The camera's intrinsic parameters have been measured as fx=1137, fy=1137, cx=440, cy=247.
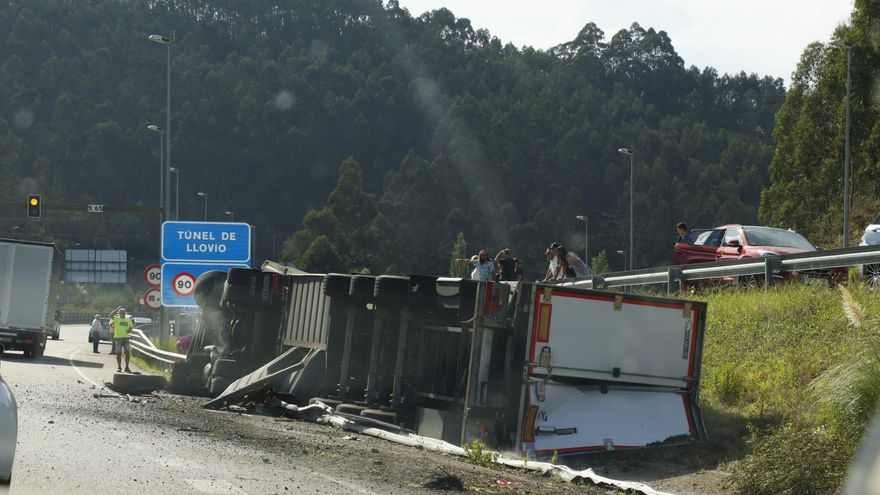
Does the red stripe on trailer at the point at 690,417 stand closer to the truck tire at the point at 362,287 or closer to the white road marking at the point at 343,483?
the truck tire at the point at 362,287

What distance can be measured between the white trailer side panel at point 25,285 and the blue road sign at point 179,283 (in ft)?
26.3

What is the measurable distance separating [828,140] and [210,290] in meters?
43.8

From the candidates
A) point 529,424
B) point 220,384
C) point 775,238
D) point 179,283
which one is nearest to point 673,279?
point 775,238

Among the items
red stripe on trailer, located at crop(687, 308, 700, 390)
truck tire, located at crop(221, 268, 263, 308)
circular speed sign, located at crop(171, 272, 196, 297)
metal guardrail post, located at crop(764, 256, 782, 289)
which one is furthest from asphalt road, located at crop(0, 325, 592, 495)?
circular speed sign, located at crop(171, 272, 196, 297)

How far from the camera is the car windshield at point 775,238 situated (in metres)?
23.5

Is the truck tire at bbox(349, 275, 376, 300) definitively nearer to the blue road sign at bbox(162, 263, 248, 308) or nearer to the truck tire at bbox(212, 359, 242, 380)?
the truck tire at bbox(212, 359, 242, 380)

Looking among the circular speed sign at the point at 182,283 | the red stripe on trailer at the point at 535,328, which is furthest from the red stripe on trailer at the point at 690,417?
the circular speed sign at the point at 182,283

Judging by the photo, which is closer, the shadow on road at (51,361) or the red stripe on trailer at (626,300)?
the red stripe on trailer at (626,300)

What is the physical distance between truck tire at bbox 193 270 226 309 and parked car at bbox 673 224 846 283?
9.88m

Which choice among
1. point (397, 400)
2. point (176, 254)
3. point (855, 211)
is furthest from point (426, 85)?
point (397, 400)

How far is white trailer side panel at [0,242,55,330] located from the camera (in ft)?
109

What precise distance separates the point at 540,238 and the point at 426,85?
5434cm

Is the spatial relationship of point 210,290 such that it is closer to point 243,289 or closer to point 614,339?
point 243,289

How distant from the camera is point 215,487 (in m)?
8.66
